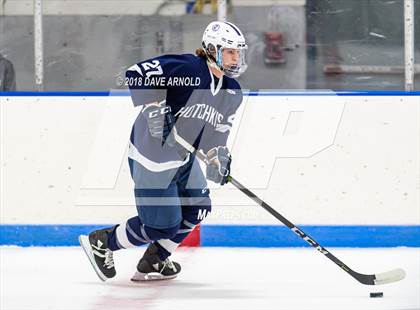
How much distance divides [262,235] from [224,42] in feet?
4.33

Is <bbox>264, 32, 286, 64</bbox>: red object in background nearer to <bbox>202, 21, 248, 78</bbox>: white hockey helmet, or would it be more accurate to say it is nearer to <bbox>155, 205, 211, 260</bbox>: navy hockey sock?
<bbox>202, 21, 248, 78</bbox>: white hockey helmet

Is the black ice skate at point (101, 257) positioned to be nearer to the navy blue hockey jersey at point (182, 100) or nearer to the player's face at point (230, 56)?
the navy blue hockey jersey at point (182, 100)

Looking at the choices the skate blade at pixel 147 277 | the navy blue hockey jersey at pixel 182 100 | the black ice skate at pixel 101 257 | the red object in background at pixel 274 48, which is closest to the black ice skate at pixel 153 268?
the skate blade at pixel 147 277

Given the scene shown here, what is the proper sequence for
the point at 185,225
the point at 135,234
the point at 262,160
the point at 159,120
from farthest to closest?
1. the point at 262,160
2. the point at 185,225
3. the point at 135,234
4. the point at 159,120

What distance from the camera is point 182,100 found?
4.07 meters

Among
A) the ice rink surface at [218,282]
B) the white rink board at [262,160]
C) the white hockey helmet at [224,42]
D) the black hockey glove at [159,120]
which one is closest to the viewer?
the ice rink surface at [218,282]

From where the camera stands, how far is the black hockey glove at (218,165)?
3.99 meters

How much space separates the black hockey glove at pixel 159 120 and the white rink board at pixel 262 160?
104 cm

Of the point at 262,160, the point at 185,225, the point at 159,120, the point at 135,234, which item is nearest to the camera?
the point at 159,120

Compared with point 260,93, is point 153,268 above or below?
below

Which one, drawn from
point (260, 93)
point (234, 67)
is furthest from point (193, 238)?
point (234, 67)

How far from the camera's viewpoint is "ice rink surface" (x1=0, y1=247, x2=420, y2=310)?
3.72 m

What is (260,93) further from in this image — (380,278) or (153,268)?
(380,278)

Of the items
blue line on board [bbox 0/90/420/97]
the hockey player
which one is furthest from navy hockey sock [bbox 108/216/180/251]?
blue line on board [bbox 0/90/420/97]
